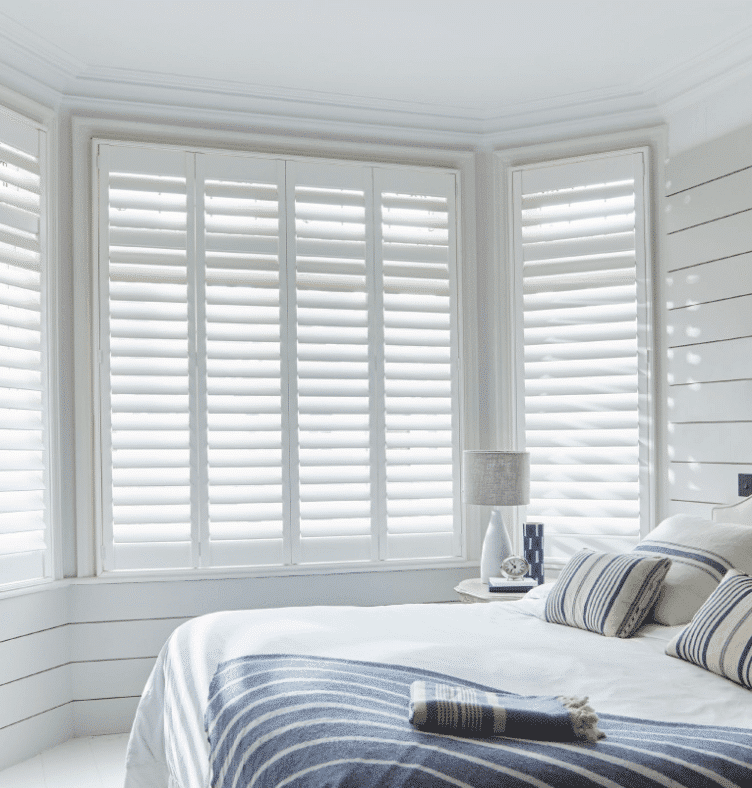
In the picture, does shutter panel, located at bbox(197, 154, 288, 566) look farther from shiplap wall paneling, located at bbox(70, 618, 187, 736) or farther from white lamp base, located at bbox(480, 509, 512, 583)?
white lamp base, located at bbox(480, 509, 512, 583)

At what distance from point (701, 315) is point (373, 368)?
1.43 metres

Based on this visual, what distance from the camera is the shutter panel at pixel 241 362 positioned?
11.8 feet

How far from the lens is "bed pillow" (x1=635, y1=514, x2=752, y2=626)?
7.75 feet

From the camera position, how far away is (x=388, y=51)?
3.29 metres

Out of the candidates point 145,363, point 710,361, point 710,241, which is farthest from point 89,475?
point 710,241

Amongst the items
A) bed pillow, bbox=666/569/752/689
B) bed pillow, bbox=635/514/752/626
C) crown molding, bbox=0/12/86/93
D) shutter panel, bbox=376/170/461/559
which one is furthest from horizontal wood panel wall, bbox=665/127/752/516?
crown molding, bbox=0/12/86/93

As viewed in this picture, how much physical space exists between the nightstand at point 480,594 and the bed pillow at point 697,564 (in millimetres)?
806

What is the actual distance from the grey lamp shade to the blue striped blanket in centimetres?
171

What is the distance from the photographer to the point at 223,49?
325 centimetres

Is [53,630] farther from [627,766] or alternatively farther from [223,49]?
[627,766]

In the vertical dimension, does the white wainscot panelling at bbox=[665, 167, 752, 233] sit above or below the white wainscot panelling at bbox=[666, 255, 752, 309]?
above

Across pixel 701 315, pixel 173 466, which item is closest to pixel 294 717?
pixel 173 466

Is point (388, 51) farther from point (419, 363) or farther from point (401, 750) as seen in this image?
point (401, 750)

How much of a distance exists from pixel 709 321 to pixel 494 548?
50.8 inches
